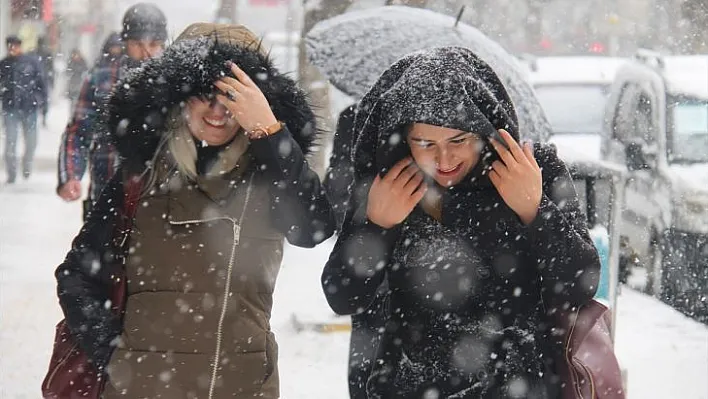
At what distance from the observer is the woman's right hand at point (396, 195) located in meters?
2.97

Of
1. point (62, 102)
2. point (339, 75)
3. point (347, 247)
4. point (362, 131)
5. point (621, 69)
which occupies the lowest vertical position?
point (62, 102)

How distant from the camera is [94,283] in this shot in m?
3.34

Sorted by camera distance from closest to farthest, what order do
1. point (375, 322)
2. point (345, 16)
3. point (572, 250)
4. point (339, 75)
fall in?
1. point (572, 250)
2. point (375, 322)
3. point (339, 75)
4. point (345, 16)

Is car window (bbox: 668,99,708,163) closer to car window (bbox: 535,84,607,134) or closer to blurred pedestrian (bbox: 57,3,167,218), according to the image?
car window (bbox: 535,84,607,134)

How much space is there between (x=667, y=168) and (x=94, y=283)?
22.8ft

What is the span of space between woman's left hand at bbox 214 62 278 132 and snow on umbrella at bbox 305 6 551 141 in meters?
3.12

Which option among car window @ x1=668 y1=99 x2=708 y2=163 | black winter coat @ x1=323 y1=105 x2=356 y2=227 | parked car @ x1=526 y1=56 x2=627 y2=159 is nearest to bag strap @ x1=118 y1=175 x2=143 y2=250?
black winter coat @ x1=323 y1=105 x2=356 y2=227

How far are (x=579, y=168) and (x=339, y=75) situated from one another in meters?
1.43

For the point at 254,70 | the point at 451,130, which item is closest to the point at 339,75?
the point at 254,70

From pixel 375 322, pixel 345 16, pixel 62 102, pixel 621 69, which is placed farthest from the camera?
pixel 62 102

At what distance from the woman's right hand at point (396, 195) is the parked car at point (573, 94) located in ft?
32.4

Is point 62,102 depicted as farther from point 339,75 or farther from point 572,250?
point 572,250

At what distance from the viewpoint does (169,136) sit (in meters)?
3.37

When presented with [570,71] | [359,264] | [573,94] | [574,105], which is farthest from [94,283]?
[570,71]
